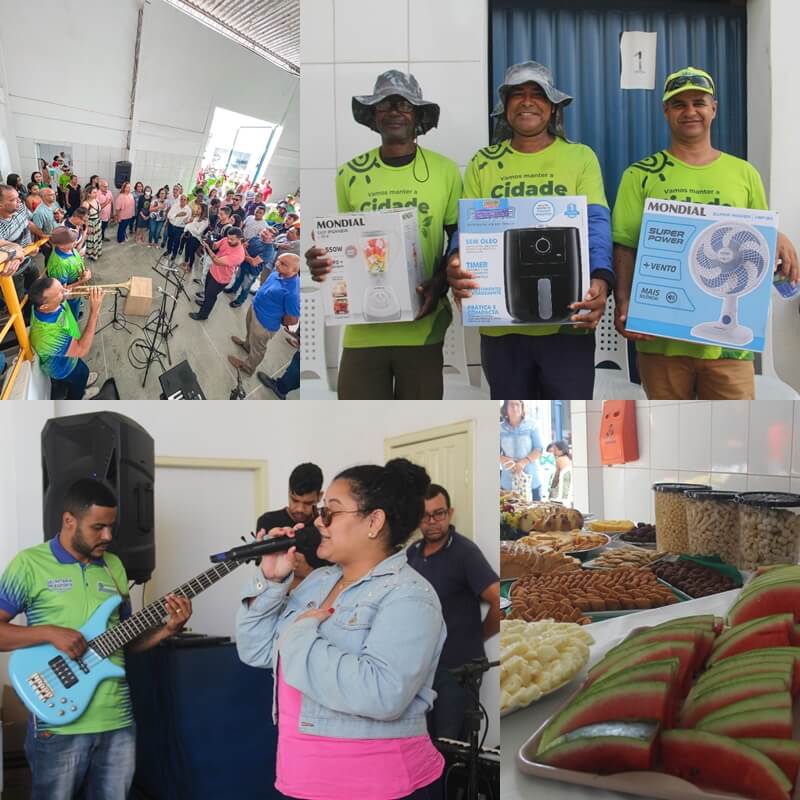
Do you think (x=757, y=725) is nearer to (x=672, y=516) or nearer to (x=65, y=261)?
(x=672, y=516)

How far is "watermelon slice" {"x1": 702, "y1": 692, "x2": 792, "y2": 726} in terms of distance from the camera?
225 cm

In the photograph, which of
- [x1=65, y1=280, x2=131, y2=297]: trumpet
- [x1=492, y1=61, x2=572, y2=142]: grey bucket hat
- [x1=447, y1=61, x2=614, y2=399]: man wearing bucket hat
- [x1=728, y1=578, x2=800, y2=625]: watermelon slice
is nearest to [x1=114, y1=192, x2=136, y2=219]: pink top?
[x1=65, y1=280, x2=131, y2=297]: trumpet

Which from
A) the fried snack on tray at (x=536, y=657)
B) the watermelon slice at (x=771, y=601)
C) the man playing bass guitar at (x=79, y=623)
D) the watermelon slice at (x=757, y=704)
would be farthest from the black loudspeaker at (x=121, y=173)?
the watermelon slice at (x=757, y=704)

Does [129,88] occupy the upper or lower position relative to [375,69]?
lower

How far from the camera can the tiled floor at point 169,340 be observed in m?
3.58

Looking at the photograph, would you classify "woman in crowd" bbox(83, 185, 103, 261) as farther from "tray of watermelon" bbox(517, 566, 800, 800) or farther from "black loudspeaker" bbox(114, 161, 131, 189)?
"tray of watermelon" bbox(517, 566, 800, 800)

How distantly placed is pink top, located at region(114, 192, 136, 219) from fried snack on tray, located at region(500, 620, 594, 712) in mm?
2140

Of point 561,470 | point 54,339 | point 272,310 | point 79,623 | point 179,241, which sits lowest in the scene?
point 79,623

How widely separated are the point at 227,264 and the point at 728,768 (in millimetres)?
2434

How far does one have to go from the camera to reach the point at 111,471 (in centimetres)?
234

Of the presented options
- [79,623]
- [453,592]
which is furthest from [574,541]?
[79,623]

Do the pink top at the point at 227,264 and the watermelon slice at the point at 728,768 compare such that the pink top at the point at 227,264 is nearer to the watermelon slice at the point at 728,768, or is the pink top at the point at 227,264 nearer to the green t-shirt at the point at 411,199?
the green t-shirt at the point at 411,199

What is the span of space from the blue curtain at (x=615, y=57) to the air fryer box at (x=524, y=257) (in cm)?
83

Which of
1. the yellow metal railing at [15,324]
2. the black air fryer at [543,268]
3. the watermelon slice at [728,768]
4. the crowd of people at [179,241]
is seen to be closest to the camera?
the watermelon slice at [728,768]
